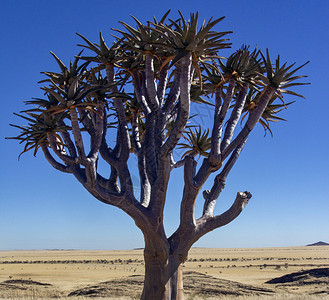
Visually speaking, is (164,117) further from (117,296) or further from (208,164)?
(117,296)

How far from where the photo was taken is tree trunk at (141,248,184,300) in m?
10.1

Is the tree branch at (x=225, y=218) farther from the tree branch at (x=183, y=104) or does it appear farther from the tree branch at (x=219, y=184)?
the tree branch at (x=183, y=104)

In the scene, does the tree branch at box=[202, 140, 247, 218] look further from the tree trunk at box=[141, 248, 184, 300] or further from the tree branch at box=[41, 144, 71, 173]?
the tree branch at box=[41, 144, 71, 173]

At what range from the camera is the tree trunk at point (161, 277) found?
1014cm

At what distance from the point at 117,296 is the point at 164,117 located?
774cm

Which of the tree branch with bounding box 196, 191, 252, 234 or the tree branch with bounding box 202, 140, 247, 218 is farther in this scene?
the tree branch with bounding box 202, 140, 247, 218

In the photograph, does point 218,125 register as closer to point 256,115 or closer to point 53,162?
point 256,115

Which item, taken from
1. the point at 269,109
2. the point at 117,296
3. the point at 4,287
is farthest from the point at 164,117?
the point at 4,287

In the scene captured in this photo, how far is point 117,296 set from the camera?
15.6 m

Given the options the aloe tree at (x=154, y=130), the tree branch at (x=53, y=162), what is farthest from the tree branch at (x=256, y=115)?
the tree branch at (x=53, y=162)

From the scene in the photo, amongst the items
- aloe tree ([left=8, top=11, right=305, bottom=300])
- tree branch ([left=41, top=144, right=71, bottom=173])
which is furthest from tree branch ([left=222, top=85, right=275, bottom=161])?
tree branch ([left=41, top=144, right=71, bottom=173])

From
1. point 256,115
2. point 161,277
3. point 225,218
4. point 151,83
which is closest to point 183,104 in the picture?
point 151,83

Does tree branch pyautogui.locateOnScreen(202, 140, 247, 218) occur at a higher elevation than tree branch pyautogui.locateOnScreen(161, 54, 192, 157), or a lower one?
lower

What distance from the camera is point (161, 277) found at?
10203 mm
